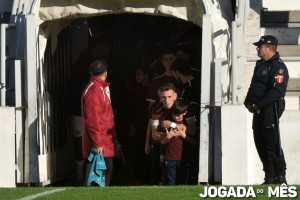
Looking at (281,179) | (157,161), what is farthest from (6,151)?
(281,179)

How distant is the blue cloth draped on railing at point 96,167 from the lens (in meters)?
21.1

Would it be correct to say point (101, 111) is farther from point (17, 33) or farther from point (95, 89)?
point (17, 33)

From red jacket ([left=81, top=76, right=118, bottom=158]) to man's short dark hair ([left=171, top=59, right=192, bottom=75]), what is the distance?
126 centimetres

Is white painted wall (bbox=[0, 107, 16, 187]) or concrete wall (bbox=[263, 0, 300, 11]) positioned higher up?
concrete wall (bbox=[263, 0, 300, 11])

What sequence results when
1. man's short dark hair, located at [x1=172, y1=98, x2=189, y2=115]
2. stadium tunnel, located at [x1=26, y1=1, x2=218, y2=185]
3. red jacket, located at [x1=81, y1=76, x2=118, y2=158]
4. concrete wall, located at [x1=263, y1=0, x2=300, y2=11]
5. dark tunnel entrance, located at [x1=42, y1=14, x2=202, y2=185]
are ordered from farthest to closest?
1. concrete wall, located at [x1=263, y1=0, x2=300, y2=11]
2. dark tunnel entrance, located at [x1=42, y1=14, x2=202, y2=185]
3. stadium tunnel, located at [x1=26, y1=1, x2=218, y2=185]
4. man's short dark hair, located at [x1=172, y1=98, x2=189, y2=115]
5. red jacket, located at [x1=81, y1=76, x2=118, y2=158]

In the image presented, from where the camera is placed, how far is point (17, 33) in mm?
21906

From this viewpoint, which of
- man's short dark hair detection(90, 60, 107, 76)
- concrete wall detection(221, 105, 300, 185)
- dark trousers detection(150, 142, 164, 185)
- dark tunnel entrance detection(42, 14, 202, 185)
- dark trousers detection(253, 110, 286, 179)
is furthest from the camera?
dark tunnel entrance detection(42, 14, 202, 185)

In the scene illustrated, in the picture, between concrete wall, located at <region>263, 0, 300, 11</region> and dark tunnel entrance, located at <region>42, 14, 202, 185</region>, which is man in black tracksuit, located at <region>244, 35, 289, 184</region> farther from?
concrete wall, located at <region>263, 0, 300, 11</region>

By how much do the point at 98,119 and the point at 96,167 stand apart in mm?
586

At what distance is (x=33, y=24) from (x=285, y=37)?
15.1 ft

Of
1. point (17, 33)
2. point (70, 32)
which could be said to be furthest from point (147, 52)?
point (17, 33)

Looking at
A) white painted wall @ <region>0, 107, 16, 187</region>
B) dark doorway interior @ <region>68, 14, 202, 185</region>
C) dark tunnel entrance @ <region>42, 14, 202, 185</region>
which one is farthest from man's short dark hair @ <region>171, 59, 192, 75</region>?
white painted wall @ <region>0, 107, 16, 187</region>

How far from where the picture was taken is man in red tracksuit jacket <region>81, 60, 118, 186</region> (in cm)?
2109

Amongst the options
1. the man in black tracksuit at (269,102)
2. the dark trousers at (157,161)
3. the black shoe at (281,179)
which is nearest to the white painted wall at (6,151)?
the dark trousers at (157,161)
